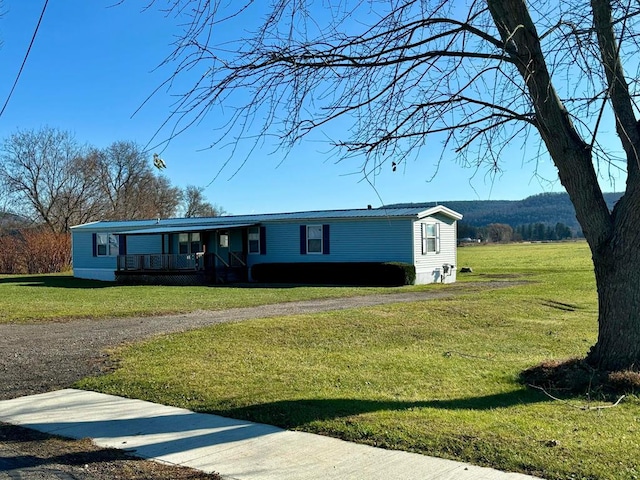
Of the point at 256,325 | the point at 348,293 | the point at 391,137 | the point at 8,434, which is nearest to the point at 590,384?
the point at 391,137

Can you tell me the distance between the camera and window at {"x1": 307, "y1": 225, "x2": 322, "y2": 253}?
2858cm

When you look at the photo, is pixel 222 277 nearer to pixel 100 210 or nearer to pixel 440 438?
pixel 440 438

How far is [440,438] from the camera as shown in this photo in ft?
16.0

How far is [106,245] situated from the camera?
114 ft

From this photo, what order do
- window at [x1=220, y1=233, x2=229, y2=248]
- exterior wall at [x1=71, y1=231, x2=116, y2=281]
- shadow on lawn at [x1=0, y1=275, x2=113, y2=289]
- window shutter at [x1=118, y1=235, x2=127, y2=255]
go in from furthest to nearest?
exterior wall at [x1=71, y1=231, x2=116, y2=281], window shutter at [x1=118, y1=235, x2=127, y2=255], window at [x1=220, y1=233, x2=229, y2=248], shadow on lawn at [x1=0, y1=275, x2=113, y2=289]

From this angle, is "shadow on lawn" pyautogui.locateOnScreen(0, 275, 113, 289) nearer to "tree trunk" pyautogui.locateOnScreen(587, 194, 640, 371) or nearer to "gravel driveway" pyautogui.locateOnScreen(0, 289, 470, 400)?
"gravel driveway" pyautogui.locateOnScreen(0, 289, 470, 400)

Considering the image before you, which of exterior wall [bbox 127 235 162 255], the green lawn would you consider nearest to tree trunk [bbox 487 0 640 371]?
the green lawn

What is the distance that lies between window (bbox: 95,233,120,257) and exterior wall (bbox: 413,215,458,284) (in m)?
16.9

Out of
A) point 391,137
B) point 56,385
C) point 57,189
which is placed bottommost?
point 56,385

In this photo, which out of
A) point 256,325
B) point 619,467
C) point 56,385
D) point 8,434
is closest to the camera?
point 619,467

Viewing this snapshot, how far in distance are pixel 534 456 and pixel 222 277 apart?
25.4 metres

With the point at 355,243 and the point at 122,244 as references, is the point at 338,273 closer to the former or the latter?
the point at 355,243

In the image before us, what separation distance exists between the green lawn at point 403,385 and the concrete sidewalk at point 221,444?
23 cm

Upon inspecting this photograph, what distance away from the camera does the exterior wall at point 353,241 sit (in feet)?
87.2
